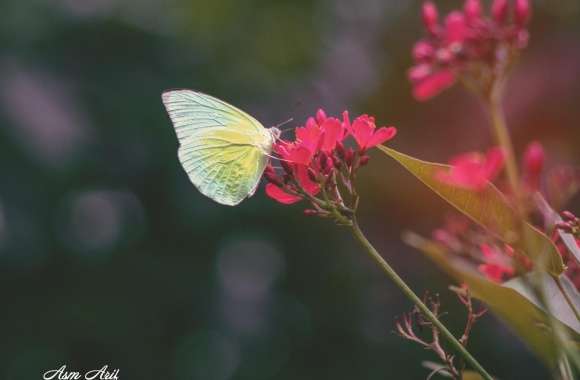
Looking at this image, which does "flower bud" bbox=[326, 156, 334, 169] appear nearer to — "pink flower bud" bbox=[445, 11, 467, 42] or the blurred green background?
"pink flower bud" bbox=[445, 11, 467, 42]

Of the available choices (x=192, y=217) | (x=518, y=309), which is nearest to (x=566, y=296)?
(x=518, y=309)

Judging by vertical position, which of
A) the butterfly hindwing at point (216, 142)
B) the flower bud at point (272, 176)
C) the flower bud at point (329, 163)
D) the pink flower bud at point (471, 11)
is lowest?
the butterfly hindwing at point (216, 142)

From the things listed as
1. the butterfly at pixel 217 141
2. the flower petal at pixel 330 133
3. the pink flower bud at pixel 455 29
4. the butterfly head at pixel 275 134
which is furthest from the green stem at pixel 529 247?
the butterfly at pixel 217 141

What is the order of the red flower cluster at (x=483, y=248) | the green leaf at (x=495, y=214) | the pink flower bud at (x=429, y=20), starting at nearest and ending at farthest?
1. the green leaf at (x=495, y=214)
2. the red flower cluster at (x=483, y=248)
3. the pink flower bud at (x=429, y=20)

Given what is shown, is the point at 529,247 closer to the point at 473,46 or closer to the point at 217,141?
the point at 473,46

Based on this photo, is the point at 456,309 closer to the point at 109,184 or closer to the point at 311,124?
the point at 109,184

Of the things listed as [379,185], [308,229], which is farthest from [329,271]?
[379,185]

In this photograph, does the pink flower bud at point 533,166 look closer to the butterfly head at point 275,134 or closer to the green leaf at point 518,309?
the green leaf at point 518,309
